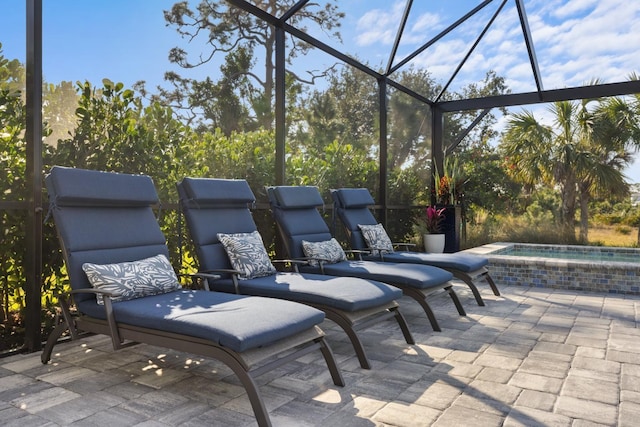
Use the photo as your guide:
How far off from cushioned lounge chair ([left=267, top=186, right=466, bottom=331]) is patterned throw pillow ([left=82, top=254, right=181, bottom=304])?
58.7 inches

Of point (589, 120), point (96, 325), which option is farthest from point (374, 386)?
point (589, 120)

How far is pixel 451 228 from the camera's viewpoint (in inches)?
349

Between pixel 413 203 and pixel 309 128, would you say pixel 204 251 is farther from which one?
pixel 413 203

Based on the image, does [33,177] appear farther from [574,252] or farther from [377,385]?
[574,252]

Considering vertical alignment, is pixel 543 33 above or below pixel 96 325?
above

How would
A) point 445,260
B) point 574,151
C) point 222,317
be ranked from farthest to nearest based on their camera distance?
point 574,151, point 445,260, point 222,317

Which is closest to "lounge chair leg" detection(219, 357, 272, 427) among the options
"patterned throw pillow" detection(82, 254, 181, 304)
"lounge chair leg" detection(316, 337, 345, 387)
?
"lounge chair leg" detection(316, 337, 345, 387)

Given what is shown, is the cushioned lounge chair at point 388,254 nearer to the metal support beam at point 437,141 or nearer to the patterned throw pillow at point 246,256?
the patterned throw pillow at point 246,256

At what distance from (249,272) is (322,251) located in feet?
3.45

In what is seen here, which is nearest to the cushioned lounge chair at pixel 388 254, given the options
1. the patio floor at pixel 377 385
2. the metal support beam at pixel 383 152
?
the patio floor at pixel 377 385

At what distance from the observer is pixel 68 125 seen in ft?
13.0

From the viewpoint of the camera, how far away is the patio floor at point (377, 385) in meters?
2.38

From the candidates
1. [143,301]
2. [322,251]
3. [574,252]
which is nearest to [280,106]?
[322,251]

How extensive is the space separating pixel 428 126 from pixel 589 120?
12.6 ft
